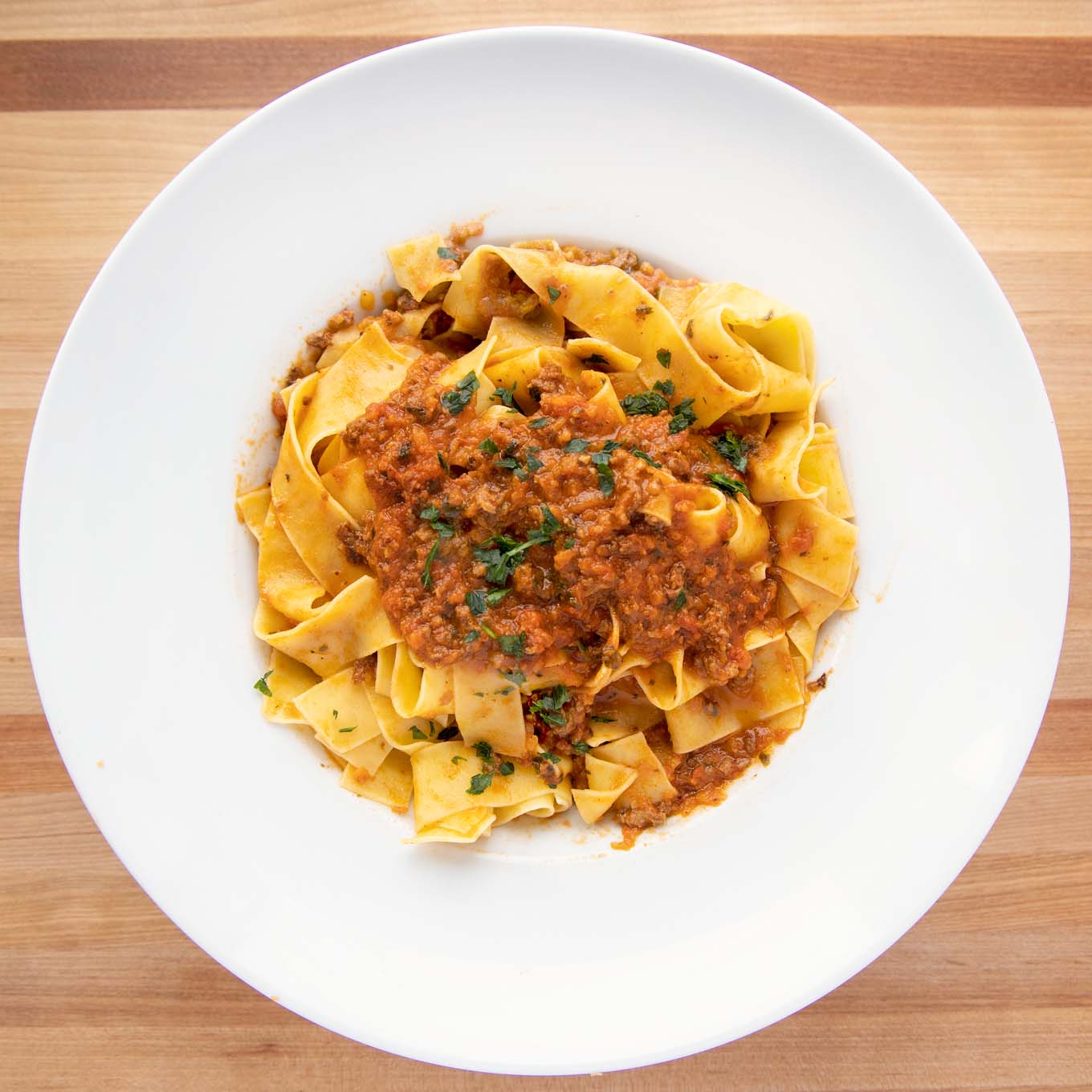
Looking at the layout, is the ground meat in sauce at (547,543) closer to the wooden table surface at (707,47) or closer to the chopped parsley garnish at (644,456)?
the chopped parsley garnish at (644,456)

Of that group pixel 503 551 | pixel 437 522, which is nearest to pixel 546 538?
pixel 503 551

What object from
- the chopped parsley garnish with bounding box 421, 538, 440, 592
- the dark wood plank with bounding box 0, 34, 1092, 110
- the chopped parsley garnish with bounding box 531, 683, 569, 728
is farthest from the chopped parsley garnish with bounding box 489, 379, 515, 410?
the dark wood plank with bounding box 0, 34, 1092, 110

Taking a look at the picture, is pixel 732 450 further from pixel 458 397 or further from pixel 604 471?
pixel 458 397

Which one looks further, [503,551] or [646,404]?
[646,404]

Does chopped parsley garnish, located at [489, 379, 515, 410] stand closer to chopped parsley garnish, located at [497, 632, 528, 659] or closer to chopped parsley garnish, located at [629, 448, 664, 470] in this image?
chopped parsley garnish, located at [629, 448, 664, 470]

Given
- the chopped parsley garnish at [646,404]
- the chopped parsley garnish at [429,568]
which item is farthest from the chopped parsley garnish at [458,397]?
the chopped parsley garnish at [646,404]

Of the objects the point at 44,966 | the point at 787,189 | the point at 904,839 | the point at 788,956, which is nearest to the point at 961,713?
the point at 904,839

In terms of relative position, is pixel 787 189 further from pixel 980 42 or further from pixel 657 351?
pixel 980 42

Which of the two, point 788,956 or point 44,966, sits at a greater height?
point 788,956
